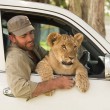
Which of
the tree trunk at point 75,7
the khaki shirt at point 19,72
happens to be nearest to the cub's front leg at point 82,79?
the khaki shirt at point 19,72

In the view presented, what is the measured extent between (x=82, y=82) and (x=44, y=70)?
32 centimetres

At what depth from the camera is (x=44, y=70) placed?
305 centimetres

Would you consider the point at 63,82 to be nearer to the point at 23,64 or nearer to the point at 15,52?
the point at 23,64

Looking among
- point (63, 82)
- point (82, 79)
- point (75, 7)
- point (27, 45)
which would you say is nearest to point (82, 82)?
point (82, 79)

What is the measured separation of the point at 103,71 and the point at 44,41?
23.0 inches

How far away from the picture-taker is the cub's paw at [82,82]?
9.75ft

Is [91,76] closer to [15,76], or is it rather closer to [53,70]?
[53,70]

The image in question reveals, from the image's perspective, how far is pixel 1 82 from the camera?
2.97m

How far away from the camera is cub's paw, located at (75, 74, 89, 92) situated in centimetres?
297

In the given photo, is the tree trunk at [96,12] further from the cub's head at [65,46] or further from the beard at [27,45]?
the cub's head at [65,46]

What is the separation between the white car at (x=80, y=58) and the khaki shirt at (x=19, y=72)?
0.07 m

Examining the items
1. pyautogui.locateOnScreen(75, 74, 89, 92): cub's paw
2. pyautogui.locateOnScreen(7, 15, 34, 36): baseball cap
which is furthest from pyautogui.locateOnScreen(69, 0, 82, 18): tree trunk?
pyautogui.locateOnScreen(75, 74, 89, 92): cub's paw

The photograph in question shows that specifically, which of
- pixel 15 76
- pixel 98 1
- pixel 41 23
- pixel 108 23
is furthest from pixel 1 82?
pixel 108 23

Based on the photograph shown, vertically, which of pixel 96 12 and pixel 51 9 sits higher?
pixel 96 12
